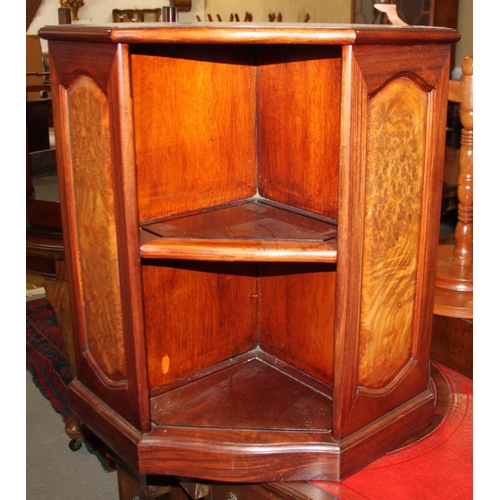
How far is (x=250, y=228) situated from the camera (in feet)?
4.36

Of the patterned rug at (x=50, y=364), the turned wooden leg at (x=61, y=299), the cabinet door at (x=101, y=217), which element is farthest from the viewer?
the patterned rug at (x=50, y=364)

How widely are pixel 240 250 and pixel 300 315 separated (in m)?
0.44

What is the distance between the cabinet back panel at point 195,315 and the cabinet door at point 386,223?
435mm

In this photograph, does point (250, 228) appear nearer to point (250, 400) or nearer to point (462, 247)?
point (250, 400)

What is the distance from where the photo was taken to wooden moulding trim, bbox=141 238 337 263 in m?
1.18

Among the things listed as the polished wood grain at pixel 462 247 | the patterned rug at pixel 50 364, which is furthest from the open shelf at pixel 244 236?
the patterned rug at pixel 50 364

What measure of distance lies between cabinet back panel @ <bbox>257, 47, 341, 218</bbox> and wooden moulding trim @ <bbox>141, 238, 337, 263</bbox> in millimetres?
208

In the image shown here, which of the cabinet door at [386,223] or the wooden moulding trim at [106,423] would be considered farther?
the wooden moulding trim at [106,423]

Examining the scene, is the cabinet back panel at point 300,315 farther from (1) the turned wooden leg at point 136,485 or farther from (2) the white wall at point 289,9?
(2) the white wall at point 289,9

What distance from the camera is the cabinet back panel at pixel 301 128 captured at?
4.33 ft

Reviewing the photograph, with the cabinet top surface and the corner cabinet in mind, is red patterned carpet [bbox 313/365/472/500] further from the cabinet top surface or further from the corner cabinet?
the cabinet top surface

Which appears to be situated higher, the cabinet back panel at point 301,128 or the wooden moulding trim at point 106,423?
the cabinet back panel at point 301,128

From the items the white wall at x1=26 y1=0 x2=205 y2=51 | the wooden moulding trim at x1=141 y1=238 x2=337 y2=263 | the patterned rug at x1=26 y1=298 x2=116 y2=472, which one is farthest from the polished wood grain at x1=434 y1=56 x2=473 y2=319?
the white wall at x1=26 y1=0 x2=205 y2=51

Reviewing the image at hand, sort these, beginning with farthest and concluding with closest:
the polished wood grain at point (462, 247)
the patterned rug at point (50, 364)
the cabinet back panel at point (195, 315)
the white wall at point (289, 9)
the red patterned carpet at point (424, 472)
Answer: the white wall at point (289, 9)
the patterned rug at point (50, 364)
the polished wood grain at point (462, 247)
the cabinet back panel at point (195, 315)
the red patterned carpet at point (424, 472)
